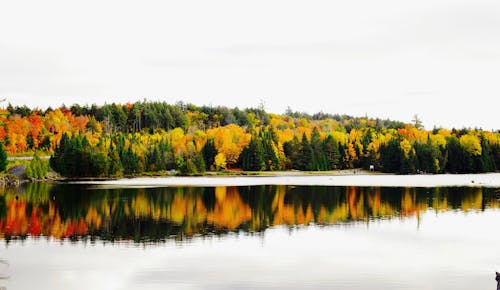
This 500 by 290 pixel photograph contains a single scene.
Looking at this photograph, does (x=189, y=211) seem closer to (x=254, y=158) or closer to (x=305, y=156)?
(x=254, y=158)

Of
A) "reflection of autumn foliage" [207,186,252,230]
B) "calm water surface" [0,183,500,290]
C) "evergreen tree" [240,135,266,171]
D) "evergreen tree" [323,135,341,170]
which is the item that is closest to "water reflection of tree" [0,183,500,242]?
"reflection of autumn foliage" [207,186,252,230]

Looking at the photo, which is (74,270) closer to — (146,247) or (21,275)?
(21,275)

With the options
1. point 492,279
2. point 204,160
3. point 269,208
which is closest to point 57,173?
point 204,160

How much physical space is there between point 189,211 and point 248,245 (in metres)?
18.4

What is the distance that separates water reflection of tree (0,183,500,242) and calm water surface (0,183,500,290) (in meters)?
0.10

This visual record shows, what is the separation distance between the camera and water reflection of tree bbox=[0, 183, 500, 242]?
41.3m

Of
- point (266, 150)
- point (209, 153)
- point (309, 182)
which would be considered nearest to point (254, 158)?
point (266, 150)

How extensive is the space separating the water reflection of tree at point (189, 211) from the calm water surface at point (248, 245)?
0.10 metres

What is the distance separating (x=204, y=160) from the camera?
542 ft

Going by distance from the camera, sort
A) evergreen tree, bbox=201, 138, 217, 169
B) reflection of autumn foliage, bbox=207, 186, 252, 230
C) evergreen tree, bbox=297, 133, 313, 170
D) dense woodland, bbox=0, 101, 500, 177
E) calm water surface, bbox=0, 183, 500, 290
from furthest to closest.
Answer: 1. evergreen tree, bbox=297, 133, 313, 170
2. evergreen tree, bbox=201, 138, 217, 169
3. dense woodland, bbox=0, 101, 500, 177
4. reflection of autumn foliage, bbox=207, 186, 252, 230
5. calm water surface, bbox=0, 183, 500, 290

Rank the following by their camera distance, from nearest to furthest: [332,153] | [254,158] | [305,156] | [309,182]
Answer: [309,182]
[254,158]
[305,156]
[332,153]

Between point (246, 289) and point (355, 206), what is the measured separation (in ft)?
116

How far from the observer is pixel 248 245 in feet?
115

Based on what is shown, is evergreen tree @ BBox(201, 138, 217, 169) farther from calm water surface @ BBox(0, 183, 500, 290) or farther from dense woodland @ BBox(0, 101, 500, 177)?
calm water surface @ BBox(0, 183, 500, 290)
